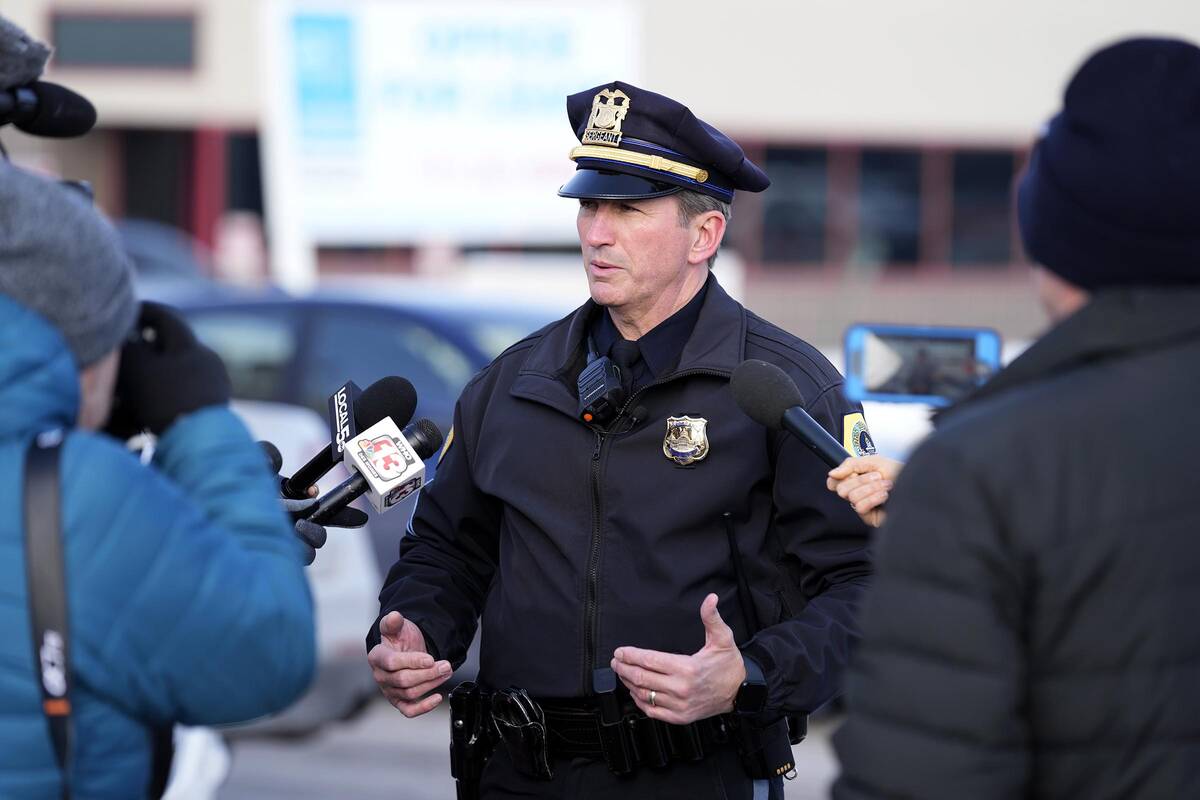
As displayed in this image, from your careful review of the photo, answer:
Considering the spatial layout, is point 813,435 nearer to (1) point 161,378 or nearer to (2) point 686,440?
(2) point 686,440

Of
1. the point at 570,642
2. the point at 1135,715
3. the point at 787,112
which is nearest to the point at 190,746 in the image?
the point at 570,642

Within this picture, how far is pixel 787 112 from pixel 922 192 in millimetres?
2150

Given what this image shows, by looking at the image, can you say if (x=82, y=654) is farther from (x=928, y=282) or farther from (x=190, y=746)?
Answer: (x=928, y=282)

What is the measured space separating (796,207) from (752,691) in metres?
18.7

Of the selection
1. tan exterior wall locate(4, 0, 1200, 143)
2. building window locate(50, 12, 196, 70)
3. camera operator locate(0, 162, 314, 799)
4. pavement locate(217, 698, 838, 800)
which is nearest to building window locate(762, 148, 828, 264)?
tan exterior wall locate(4, 0, 1200, 143)

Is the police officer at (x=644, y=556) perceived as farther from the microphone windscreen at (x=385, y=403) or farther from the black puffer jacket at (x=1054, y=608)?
the black puffer jacket at (x=1054, y=608)

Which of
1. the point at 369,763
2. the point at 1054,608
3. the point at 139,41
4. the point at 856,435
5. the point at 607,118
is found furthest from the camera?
the point at 139,41

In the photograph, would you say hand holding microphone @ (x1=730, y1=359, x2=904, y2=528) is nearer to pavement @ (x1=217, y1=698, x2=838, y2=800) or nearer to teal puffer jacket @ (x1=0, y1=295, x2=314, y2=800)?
teal puffer jacket @ (x1=0, y1=295, x2=314, y2=800)

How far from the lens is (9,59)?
2.73 m

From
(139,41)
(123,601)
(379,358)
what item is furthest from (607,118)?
(139,41)

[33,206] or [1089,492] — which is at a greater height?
[33,206]

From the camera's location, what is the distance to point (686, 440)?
10.6 ft

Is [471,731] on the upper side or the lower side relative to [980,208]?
upper

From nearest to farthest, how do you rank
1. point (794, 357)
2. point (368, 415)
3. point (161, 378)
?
point (161, 378) < point (368, 415) < point (794, 357)
